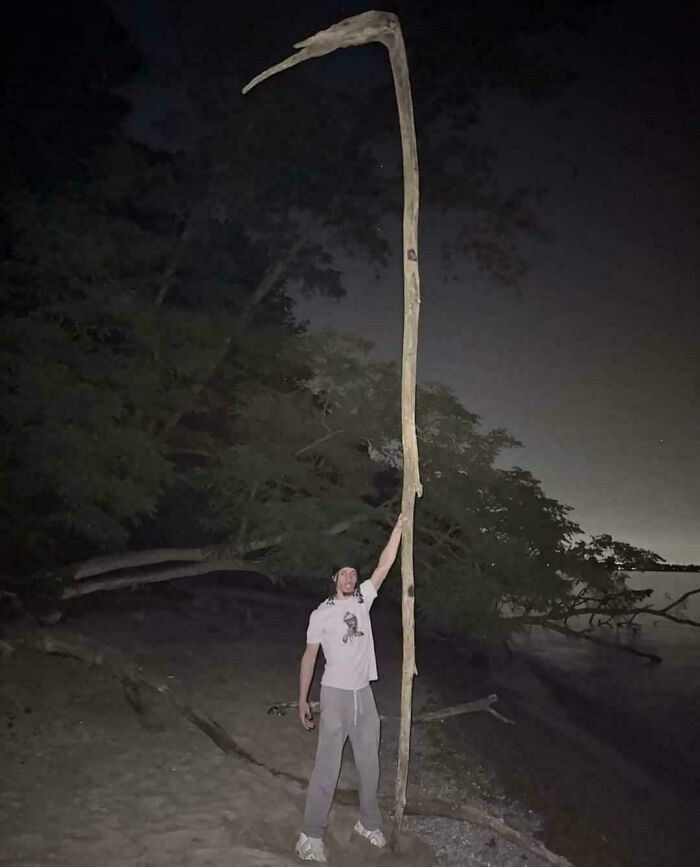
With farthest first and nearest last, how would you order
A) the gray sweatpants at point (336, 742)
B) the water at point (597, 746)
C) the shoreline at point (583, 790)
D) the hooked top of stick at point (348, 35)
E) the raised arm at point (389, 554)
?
1. the water at point (597, 746)
2. the shoreline at point (583, 790)
3. the raised arm at point (389, 554)
4. the gray sweatpants at point (336, 742)
5. the hooked top of stick at point (348, 35)

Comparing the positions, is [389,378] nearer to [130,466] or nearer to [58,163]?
[130,466]

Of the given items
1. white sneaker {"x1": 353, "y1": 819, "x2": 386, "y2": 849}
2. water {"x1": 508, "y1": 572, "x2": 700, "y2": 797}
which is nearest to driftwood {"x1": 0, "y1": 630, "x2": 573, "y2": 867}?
white sneaker {"x1": 353, "y1": 819, "x2": 386, "y2": 849}

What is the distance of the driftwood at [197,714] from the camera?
6.15 metres

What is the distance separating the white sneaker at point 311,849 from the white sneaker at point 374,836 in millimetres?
441

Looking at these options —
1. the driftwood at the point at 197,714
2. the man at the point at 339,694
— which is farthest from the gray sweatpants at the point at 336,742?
the driftwood at the point at 197,714

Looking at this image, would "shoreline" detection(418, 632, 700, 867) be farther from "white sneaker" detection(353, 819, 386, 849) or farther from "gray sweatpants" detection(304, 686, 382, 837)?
"gray sweatpants" detection(304, 686, 382, 837)

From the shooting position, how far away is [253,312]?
1592 centimetres

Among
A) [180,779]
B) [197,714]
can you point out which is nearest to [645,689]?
[197,714]

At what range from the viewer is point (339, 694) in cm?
507

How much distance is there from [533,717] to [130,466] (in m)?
10.8

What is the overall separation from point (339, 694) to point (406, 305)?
2.97 m

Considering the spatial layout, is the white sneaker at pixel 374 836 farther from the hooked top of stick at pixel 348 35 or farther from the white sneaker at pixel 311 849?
the hooked top of stick at pixel 348 35

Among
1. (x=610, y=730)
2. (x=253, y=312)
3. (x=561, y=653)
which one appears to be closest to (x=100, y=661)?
(x=253, y=312)

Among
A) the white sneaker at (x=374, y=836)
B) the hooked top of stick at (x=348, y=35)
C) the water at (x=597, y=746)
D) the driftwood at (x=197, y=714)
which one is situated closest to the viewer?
the hooked top of stick at (x=348, y=35)
